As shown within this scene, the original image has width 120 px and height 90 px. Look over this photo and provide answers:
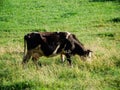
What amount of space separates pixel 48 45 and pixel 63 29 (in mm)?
8825

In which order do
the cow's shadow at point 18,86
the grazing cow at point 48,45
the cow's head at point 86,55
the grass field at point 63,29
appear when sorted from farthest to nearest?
the cow's head at point 86,55, the grazing cow at point 48,45, the grass field at point 63,29, the cow's shadow at point 18,86

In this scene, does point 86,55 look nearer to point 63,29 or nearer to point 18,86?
point 18,86

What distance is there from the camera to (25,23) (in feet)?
78.4

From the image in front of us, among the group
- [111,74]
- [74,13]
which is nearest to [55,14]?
[74,13]

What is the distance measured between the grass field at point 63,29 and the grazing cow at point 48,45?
30 cm

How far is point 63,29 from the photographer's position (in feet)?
70.5

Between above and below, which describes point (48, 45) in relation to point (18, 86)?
above

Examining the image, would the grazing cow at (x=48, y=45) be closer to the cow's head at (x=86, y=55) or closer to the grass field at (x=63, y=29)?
the cow's head at (x=86, y=55)

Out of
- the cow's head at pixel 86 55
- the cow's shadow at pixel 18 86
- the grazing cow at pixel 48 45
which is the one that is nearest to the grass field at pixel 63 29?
the cow's shadow at pixel 18 86

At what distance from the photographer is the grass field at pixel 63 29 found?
10562 mm

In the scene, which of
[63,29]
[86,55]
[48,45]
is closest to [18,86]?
[48,45]

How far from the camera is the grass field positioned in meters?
10.6

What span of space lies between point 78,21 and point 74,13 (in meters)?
2.32

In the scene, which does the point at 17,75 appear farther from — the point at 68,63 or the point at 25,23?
the point at 25,23
